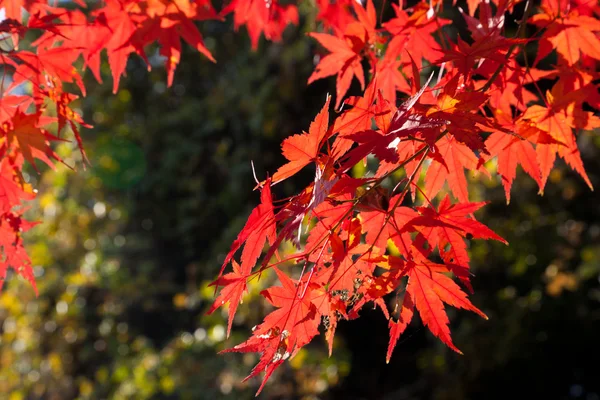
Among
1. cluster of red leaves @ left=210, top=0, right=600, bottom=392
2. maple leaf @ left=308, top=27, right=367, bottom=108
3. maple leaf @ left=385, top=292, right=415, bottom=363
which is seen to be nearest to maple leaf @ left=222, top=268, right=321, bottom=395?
cluster of red leaves @ left=210, top=0, right=600, bottom=392

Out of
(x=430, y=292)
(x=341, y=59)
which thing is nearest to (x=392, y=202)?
(x=430, y=292)

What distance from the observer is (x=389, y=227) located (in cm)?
96

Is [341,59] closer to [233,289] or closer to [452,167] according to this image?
[452,167]

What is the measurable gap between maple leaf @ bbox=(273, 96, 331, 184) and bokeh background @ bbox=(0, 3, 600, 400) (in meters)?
1.98

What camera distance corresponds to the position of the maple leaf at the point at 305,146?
2.67 ft

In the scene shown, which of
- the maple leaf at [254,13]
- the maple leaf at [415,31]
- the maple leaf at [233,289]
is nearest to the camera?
the maple leaf at [233,289]

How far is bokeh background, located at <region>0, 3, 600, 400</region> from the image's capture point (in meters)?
3.54

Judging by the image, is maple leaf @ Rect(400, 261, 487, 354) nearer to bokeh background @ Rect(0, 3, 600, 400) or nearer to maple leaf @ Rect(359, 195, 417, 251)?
maple leaf @ Rect(359, 195, 417, 251)

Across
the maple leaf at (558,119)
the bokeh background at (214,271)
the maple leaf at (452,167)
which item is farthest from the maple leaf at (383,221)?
the bokeh background at (214,271)

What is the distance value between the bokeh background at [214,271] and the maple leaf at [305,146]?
1.98 m

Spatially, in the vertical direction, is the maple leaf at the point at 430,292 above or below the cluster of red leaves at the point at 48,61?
below

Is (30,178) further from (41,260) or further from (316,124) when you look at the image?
(316,124)

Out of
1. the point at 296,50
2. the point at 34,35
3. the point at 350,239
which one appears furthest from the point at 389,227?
the point at 34,35

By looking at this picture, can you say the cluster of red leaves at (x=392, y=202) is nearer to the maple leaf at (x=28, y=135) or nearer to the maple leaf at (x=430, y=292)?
the maple leaf at (x=430, y=292)
